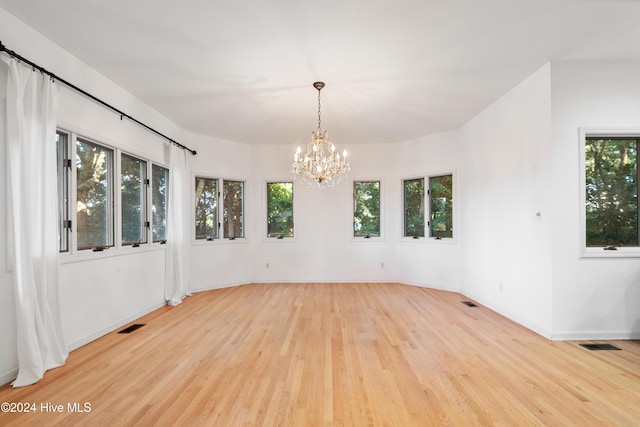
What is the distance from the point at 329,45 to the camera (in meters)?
3.11

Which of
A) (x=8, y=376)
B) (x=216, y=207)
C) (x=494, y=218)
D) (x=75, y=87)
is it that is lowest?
(x=8, y=376)

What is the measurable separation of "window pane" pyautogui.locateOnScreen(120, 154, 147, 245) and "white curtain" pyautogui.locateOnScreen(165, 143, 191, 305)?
47 centimetres

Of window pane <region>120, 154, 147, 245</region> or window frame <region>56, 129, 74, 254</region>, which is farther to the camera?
window pane <region>120, 154, 147, 245</region>

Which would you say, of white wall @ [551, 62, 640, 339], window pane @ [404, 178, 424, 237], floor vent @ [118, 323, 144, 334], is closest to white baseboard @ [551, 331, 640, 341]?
white wall @ [551, 62, 640, 339]

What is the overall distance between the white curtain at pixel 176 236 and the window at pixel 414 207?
4.46m

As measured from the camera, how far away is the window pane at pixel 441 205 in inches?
244

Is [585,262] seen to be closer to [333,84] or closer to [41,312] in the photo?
[333,84]

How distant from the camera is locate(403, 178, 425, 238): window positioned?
261 inches

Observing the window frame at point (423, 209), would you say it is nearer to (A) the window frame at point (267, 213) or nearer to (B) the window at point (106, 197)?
(A) the window frame at point (267, 213)

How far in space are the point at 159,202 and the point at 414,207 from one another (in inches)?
193

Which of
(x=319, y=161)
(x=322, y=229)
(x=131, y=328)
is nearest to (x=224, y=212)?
(x=322, y=229)

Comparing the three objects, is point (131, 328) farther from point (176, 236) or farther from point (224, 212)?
point (224, 212)

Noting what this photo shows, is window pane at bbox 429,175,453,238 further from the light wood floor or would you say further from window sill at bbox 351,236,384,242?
the light wood floor

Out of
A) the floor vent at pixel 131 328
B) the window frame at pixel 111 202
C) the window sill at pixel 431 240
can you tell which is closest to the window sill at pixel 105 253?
the window frame at pixel 111 202
